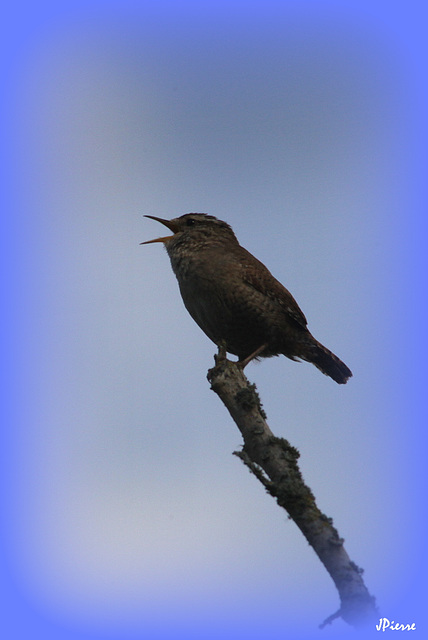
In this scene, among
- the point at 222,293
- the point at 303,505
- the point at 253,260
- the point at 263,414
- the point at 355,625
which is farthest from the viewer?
the point at 253,260

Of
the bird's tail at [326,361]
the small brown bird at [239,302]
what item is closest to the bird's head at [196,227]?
the small brown bird at [239,302]

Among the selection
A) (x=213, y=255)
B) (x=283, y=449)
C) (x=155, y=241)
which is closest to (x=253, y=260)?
(x=213, y=255)

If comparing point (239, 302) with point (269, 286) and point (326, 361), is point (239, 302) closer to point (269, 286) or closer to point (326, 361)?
point (269, 286)

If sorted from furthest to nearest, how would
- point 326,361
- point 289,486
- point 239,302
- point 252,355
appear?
point 326,361 → point 252,355 → point 239,302 → point 289,486

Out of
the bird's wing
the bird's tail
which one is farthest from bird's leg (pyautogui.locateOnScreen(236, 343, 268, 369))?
the bird's tail

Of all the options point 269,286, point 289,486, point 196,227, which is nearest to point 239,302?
point 269,286

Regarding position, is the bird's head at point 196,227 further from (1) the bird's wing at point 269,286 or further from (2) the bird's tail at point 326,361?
(2) the bird's tail at point 326,361

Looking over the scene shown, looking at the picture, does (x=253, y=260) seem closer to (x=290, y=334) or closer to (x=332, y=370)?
(x=290, y=334)
